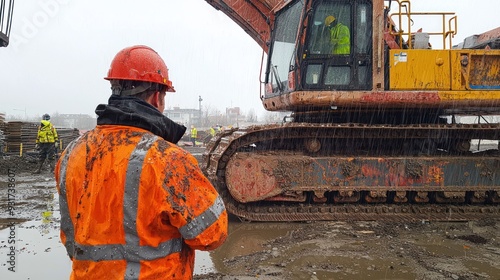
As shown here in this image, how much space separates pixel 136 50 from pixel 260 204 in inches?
174

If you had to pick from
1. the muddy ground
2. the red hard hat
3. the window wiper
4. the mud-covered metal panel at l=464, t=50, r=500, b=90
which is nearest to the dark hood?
the red hard hat

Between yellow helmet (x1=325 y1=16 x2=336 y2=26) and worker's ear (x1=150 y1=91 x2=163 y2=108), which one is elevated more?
yellow helmet (x1=325 y1=16 x2=336 y2=26)

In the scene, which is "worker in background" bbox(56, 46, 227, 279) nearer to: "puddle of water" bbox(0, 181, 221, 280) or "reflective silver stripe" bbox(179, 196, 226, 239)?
"reflective silver stripe" bbox(179, 196, 226, 239)

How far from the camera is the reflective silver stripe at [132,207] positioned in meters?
1.64

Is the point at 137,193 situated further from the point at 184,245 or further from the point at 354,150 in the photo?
the point at 354,150

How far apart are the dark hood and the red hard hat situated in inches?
5.0

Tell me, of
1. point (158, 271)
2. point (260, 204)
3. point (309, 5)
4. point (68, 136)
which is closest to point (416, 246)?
point (260, 204)

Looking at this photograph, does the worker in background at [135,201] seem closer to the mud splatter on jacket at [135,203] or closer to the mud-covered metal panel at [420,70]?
the mud splatter on jacket at [135,203]

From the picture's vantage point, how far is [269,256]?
175 inches

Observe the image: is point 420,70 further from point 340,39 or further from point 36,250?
point 36,250

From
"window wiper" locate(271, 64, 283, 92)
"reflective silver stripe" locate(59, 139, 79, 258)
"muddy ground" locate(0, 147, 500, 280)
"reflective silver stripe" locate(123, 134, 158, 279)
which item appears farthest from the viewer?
"window wiper" locate(271, 64, 283, 92)

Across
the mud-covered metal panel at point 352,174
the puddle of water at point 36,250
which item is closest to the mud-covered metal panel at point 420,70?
the mud-covered metal panel at point 352,174

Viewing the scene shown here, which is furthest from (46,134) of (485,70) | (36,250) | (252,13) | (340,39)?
(485,70)

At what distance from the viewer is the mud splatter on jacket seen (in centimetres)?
166
